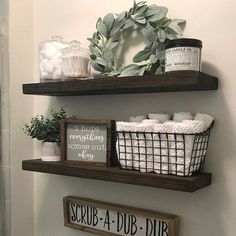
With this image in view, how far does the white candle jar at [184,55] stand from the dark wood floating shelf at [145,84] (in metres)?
0.03

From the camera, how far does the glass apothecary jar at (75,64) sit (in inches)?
43.0

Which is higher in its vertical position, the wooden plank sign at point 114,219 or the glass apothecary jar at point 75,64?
the glass apothecary jar at point 75,64

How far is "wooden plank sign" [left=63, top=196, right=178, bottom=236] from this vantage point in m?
1.04

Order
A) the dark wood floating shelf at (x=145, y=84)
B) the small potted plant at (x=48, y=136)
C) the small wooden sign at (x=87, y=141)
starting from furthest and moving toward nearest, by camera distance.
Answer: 1. the small potted plant at (x=48, y=136)
2. the small wooden sign at (x=87, y=141)
3. the dark wood floating shelf at (x=145, y=84)

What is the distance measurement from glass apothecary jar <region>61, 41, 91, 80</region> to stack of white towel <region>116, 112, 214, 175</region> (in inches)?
9.4

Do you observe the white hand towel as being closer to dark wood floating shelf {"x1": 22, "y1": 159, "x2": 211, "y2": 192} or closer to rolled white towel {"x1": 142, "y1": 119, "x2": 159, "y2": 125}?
rolled white towel {"x1": 142, "y1": 119, "x2": 159, "y2": 125}

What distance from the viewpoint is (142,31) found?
1.05m

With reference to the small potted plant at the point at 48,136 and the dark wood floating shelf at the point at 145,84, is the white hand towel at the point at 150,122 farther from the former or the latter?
the small potted plant at the point at 48,136

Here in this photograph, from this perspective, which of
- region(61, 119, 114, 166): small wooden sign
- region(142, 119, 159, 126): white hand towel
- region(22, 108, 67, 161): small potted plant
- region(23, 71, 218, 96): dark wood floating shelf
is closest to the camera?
region(23, 71, 218, 96): dark wood floating shelf

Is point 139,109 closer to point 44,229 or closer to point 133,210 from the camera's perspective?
point 133,210

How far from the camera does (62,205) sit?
133cm

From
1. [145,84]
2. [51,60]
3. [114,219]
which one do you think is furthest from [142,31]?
[114,219]

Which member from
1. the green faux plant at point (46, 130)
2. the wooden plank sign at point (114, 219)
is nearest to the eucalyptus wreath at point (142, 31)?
the green faux plant at point (46, 130)

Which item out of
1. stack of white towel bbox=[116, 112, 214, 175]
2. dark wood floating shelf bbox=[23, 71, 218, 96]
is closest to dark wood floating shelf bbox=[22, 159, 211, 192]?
stack of white towel bbox=[116, 112, 214, 175]
